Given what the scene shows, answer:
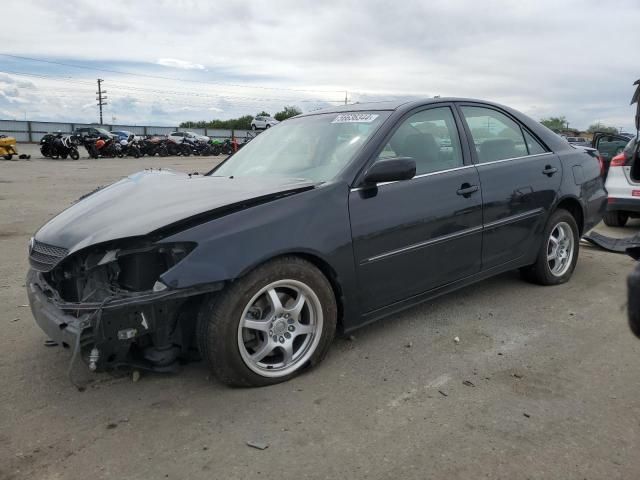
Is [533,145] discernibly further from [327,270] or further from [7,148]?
[7,148]

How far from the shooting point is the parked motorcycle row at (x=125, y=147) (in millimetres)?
25734

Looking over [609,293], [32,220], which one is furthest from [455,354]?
[32,220]

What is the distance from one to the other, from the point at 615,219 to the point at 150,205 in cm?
705

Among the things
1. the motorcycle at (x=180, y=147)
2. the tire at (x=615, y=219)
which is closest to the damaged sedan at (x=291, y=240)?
the tire at (x=615, y=219)

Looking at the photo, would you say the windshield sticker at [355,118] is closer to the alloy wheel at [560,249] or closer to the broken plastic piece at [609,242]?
the alloy wheel at [560,249]

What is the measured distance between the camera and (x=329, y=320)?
3.17 metres

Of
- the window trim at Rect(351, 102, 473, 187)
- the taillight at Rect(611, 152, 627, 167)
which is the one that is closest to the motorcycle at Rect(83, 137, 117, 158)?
the taillight at Rect(611, 152, 627, 167)

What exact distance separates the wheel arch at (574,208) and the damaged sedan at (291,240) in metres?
0.29

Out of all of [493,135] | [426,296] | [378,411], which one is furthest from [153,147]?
[378,411]

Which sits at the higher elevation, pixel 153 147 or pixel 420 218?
pixel 153 147

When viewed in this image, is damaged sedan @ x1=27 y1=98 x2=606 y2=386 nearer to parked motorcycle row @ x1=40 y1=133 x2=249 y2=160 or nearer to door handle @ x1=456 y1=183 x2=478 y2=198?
door handle @ x1=456 y1=183 x2=478 y2=198

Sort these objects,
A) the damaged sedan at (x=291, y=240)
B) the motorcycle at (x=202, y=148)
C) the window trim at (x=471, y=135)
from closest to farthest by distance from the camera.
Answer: the damaged sedan at (x=291, y=240)
the window trim at (x=471, y=135)
the motorcycle at (x=202, y=148)

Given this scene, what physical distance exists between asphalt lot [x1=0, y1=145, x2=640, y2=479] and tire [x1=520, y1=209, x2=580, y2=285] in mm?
682

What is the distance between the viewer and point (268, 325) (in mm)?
2980
